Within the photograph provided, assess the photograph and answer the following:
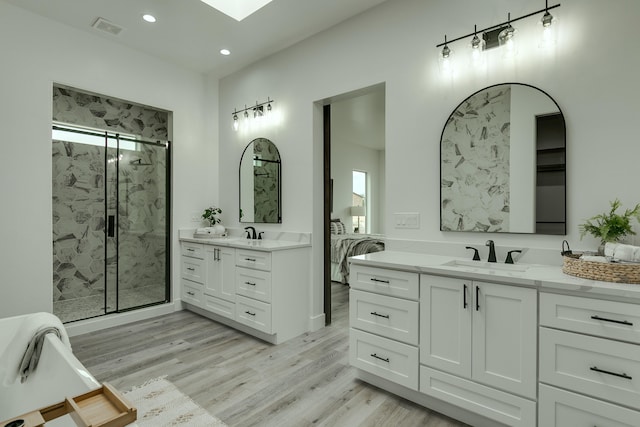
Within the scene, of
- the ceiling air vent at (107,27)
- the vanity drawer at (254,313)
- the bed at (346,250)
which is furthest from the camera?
the bed at (346,250)

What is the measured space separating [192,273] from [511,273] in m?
3.32

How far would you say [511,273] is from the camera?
5.65ft

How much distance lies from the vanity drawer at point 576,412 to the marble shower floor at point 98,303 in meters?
3.82

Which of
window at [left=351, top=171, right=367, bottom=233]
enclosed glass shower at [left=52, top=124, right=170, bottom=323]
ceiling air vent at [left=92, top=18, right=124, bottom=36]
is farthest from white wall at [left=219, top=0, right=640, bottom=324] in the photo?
window at [left=351, top=171, right=367, bottom=233]

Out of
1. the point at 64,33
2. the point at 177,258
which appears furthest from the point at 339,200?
the point at 64,33

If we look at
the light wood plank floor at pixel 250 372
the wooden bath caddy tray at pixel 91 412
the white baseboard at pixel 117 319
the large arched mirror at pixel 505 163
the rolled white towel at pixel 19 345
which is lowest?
the light wood plank floor at pixel 250 372

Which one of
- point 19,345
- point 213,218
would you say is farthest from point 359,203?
point 19,345

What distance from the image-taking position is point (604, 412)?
142 cm

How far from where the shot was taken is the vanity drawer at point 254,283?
2961 mm

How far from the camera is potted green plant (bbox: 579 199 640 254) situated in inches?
65.1

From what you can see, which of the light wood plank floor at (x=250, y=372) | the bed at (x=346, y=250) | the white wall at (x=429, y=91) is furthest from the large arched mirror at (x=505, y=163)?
the bed at (x=346, y=250)

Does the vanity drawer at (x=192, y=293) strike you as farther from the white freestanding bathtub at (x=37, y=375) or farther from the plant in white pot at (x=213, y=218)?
the white freestanding bathtub at (x=37, y=375)

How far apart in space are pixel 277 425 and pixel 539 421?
4.43 ft

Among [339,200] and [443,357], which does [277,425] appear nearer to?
[443,357]
